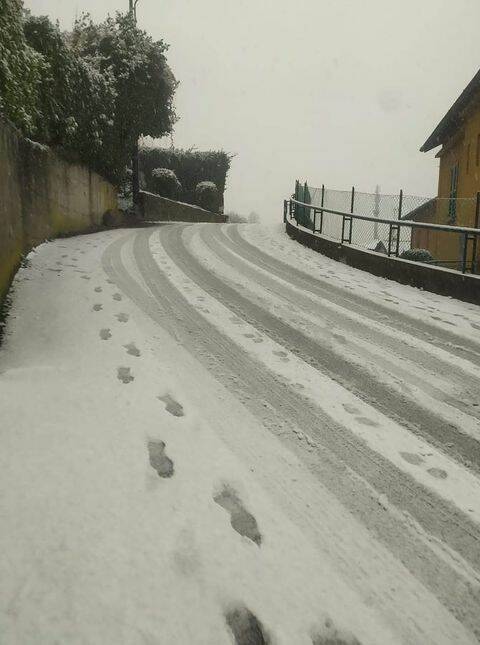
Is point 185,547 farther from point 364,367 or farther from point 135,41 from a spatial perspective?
point 135,41

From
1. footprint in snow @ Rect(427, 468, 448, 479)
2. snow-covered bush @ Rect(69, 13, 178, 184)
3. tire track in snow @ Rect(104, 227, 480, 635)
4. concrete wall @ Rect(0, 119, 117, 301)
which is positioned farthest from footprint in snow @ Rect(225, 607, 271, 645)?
snow-covered bush @ Rect(69, 13, 178, 184)

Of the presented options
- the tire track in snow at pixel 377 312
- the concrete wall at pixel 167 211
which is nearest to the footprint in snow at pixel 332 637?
the tire track in snow at pixel 377 312

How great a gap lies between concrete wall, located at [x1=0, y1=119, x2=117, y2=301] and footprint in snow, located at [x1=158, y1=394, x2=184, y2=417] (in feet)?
8.16

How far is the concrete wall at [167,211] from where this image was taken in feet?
62.3

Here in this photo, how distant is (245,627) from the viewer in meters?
1.56

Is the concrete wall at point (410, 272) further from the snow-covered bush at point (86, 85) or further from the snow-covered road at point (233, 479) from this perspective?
the snow-covered bush at point (86, 85)

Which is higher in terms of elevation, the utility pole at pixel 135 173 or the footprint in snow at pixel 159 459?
the utility pole at pixel 135 173

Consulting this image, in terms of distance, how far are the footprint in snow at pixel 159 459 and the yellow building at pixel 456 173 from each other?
12803mm

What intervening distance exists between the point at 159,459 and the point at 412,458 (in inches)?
56.5

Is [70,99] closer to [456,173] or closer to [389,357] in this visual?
[389,357]

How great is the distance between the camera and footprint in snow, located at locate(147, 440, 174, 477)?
232 cm

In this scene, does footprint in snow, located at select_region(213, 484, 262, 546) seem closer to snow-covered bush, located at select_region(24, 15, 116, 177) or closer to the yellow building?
snow-covered bush, located at select_region(24, 15, 116, 177)

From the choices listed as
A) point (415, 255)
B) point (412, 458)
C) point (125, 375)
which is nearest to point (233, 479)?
point (412, 458)

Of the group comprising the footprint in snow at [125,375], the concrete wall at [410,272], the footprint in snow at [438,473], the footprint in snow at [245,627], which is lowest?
the footprint in snow at [245,627]
